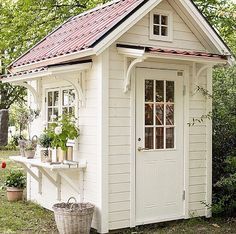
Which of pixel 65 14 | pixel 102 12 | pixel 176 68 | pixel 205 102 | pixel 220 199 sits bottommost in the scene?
pixel 220 199

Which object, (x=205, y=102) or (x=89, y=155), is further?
(x=205, y=102)

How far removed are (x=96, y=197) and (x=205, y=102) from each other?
102 inches

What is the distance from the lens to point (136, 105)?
7.08 metres

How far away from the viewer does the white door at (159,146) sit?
712 cm

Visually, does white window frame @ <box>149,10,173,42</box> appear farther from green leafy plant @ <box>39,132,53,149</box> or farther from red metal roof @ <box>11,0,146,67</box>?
green leafy plant @ <box>39,132,53,149</box>

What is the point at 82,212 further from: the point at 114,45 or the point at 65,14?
the point at 65,14

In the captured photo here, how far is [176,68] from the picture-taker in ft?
24.5

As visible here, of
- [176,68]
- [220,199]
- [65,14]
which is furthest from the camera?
[65,14]

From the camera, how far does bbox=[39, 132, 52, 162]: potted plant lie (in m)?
7.31

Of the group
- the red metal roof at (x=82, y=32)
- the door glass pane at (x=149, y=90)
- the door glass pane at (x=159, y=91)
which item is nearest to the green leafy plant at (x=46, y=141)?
the red metal roof at (x=82, y=32)

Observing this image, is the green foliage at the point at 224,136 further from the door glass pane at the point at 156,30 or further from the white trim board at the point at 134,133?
the door glass pane at the point at 156,30

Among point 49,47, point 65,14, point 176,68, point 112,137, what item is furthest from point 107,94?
point 65,14

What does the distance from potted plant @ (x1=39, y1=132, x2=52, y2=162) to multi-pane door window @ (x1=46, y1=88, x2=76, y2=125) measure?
1.35 feet

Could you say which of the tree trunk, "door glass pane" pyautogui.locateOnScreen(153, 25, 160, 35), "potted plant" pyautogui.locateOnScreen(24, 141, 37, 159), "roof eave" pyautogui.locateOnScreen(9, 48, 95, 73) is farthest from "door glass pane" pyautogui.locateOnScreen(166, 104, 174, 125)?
the tree trunk
